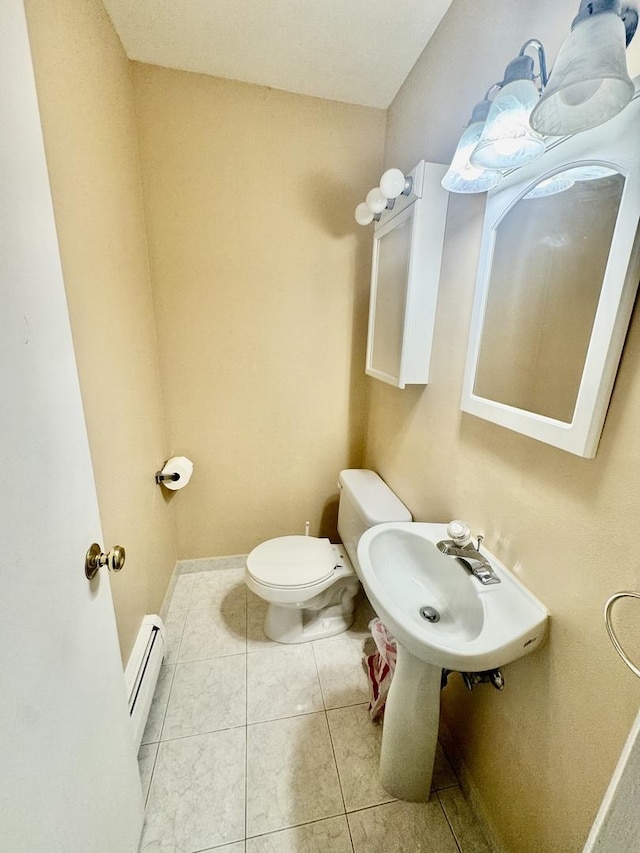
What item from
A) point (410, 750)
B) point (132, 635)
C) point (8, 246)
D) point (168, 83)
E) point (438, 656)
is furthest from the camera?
point (168, 83)

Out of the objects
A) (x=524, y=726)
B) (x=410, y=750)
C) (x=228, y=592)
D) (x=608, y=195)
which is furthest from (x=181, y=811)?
(x=608, y=195)

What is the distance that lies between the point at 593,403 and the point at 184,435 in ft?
5.63

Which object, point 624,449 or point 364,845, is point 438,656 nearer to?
point 624,449

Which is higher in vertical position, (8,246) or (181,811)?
(8,246)

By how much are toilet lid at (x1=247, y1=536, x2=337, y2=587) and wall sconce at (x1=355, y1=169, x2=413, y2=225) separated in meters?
1.53

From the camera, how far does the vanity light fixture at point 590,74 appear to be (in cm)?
49

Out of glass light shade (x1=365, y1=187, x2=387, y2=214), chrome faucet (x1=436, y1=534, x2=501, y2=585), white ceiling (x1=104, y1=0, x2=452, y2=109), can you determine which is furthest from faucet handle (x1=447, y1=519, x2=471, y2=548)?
white ceiling (x1=104, y1=0, x2=452, y2=109)

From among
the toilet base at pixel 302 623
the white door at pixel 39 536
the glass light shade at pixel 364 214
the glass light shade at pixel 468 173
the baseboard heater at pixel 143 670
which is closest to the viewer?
the white door at pixel 39 536

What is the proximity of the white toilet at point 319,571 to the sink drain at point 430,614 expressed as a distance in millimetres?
386

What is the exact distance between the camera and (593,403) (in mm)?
643

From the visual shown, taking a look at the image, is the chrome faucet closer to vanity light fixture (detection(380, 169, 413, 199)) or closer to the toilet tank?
the toilet tank

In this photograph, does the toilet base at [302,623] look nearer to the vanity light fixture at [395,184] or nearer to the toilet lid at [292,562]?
the toilet lid at [292,562]

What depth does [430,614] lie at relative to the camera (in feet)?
3.33

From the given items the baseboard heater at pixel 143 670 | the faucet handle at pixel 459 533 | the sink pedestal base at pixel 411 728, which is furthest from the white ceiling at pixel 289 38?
the baseboard heater at pixel 143 670
